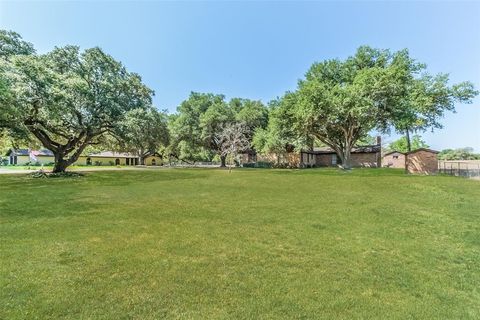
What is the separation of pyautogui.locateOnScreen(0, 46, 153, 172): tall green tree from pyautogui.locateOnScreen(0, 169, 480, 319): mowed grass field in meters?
13.6

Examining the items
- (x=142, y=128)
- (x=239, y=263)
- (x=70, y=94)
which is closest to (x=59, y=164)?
(x=70, y=94)

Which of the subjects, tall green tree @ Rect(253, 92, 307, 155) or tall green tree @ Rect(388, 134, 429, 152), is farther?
tall green tree @ Rect(388, 134, 429, 152)

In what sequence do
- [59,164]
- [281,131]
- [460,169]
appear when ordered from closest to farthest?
1. [460,169]
2. [59,164]
3. [281,131]

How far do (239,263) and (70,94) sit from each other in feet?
75.1

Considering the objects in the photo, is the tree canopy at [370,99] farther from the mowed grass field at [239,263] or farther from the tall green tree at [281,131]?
the mowed grass field at [239,263]

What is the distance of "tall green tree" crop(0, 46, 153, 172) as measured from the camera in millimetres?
19844

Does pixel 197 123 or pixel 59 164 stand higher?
pixel 197 123

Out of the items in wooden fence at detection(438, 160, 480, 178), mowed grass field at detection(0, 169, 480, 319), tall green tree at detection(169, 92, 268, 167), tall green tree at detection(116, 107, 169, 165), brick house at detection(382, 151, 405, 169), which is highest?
tall green tree at detection(169, 92, 268, 167)

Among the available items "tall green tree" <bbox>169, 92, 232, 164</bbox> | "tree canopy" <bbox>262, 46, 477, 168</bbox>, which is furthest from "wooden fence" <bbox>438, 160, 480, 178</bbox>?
"tall green tree" <bbox>169, 92, 232, 164</bbox>

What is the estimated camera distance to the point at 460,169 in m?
23.1

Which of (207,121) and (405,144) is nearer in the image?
(207,121)

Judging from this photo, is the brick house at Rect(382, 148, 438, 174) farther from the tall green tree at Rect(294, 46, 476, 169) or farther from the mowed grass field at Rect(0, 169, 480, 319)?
the mowed grass field at Rect(0, 169, 480, 319)

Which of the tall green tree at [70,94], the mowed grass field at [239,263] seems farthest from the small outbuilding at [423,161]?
the tall green tree at [70,94]

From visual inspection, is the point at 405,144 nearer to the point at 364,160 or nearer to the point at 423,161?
the point at 364,160
